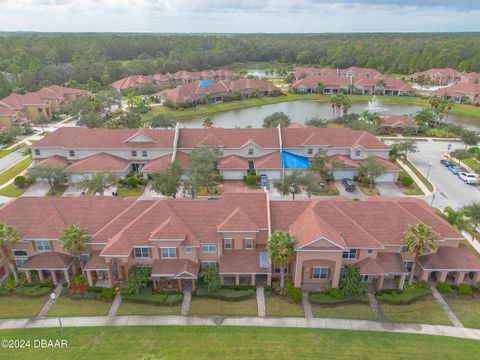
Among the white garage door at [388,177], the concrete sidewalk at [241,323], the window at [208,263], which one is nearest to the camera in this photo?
the concrete sidewalk at [241,323]

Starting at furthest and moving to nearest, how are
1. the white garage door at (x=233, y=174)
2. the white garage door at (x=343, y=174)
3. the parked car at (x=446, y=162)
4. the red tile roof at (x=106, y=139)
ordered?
the parked car at (x=446, y=162) < the red tile roof at (x=106, y=139) < the white garage door at (x=233, y=174) < the white garage door at (x=343, y=174)

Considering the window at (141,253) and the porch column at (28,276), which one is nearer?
the window at (141,253)

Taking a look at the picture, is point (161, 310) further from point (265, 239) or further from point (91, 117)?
point (91, 117)

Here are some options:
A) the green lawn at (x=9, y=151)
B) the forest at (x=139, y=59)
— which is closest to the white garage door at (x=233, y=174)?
the green lawn at (x=9, y=151)

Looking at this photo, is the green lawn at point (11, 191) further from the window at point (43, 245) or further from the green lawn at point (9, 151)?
the window at point (43, 245)

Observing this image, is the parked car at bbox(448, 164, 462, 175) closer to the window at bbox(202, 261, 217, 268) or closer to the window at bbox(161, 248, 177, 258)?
the window at bbox(202, 261, 217, 268)

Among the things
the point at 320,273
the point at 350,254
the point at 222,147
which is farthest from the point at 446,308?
the point at 222,147
